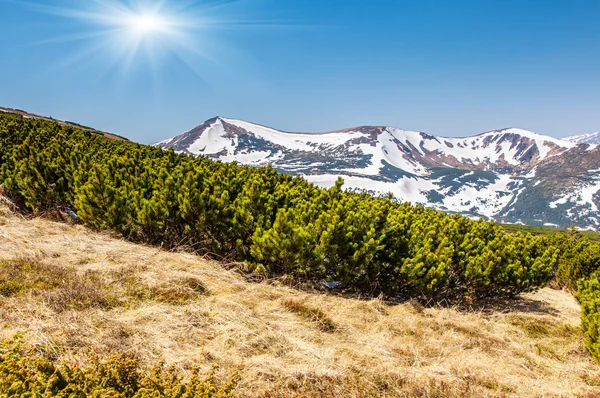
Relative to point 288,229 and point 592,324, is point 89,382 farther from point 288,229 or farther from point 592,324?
point 592,324

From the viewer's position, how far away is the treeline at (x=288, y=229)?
6.48 metres

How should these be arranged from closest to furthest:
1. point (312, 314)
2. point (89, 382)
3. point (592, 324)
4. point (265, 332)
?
point (89, 382), point (265, 332), point (592, 324), point (312, 314)

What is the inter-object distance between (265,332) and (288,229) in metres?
2.16

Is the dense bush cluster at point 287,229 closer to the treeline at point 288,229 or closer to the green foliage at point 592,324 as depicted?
the treeline at point 288,229

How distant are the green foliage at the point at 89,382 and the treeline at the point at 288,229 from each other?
11.8 ft

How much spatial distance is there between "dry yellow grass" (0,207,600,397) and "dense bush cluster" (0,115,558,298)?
0.60 m

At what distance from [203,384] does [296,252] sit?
3.84 m

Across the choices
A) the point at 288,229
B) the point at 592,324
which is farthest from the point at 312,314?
the point at 592,324

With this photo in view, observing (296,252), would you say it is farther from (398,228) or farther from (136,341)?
(136,341)

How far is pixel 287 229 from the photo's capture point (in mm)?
6234

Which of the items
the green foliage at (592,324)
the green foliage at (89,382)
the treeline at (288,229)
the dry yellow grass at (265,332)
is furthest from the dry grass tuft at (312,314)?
the green foliage at (592,324)

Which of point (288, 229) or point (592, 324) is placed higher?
point (288, 229)

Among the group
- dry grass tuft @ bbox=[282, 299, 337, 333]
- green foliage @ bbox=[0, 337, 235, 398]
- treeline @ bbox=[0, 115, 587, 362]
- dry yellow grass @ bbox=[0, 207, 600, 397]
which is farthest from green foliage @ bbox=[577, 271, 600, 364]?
green foliage @ bbox=[0, 337, 235, 398]

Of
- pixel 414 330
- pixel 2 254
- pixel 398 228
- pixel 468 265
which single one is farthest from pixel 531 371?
pixel 2 254
